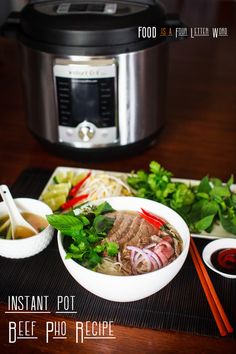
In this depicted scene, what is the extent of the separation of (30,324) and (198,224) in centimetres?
33

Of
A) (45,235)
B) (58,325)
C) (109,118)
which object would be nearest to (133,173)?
(109,118)

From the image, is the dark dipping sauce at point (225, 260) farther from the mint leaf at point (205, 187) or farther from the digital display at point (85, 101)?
the digital display at point (85, 101)

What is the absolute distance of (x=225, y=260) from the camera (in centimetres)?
82

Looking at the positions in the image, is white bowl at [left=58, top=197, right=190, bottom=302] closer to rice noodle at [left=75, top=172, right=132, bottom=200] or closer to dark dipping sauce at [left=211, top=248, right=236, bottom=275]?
dark dipping sauce at [left=211, top=248, right=236, bottom=275]

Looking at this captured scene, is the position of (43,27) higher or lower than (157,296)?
higher

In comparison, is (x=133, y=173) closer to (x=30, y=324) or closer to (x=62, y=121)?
(x=62, y=121)

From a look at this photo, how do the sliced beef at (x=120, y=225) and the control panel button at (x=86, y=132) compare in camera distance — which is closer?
the sliced beef at (x=120, y=225)

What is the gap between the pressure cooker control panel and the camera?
0.98 metres

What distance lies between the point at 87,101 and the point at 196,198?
295 mm

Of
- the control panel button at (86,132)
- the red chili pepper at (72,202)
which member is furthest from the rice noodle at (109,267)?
the control panel button at (86,132)

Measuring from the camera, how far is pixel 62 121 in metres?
1.05

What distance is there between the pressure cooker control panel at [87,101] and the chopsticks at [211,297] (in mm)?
332

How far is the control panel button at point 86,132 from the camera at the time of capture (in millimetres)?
1038

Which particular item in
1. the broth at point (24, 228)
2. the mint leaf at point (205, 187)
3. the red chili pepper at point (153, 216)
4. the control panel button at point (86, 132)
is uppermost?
the control panel button at point (86, 132)
